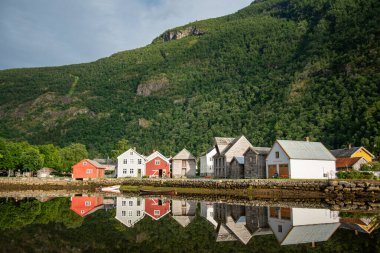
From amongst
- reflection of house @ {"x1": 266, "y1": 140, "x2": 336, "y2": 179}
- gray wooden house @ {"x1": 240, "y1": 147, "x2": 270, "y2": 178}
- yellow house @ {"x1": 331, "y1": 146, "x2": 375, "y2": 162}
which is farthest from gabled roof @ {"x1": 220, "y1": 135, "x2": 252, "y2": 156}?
yellow house @ {"x1": 331, "y1": 146, "x2": 375, "y2": 162}

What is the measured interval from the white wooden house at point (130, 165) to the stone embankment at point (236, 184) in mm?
13381

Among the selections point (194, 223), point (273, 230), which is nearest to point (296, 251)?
point (273, 230)

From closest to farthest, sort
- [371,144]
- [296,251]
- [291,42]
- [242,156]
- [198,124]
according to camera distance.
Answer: [296,251] < [242,156] < [371,144] < [198,124] < [291,42]

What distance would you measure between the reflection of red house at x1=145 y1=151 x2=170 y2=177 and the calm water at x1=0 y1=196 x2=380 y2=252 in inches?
2235

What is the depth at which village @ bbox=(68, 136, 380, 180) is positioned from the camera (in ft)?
166

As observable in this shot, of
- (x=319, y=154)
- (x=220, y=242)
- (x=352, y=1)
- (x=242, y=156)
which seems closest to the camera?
(x=220, y=242)

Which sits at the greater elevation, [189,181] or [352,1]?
[352,1]

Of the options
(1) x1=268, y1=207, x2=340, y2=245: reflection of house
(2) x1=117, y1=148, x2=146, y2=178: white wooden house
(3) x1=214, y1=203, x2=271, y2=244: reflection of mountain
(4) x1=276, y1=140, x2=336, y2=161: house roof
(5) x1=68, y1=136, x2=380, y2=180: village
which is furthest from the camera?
(2) x1=117, y1=148, x2=146, y2=178: white wooden house

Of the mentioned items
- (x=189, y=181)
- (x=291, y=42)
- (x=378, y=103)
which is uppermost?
(x=291, y=42)

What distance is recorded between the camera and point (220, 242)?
54.5 ft

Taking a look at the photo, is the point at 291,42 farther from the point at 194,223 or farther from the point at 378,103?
the point at 194,223

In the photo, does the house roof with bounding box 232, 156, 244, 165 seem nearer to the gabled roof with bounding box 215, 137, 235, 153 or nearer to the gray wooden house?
the gray wooden house

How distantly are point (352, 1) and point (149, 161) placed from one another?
142 meters

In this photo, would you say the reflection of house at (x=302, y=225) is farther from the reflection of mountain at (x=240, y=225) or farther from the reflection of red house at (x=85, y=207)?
the reflection of red house at (x=85, y=207)
